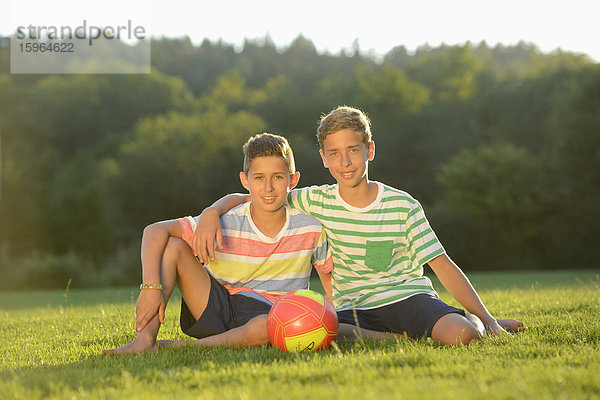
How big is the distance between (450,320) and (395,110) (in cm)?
3227

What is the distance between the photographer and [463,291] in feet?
13.6

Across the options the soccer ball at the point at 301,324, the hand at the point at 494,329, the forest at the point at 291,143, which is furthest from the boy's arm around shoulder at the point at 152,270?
the forest at the point at 291,143

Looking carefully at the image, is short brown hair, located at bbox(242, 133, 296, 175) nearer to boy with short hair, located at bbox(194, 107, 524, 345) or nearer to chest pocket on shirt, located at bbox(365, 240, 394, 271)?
boy with short hair, located at bbox(194, 107, 524, 345)

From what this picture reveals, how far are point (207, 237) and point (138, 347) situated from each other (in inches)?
30.1

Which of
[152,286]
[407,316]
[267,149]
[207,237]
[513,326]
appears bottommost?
[513,326]

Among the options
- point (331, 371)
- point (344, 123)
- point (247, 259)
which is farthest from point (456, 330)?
point (344, 123)

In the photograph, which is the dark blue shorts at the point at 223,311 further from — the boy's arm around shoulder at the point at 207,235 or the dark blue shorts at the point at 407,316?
the dark blue shorts at the point at 407,316

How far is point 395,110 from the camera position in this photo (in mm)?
35312

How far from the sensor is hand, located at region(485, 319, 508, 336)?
3996 mm

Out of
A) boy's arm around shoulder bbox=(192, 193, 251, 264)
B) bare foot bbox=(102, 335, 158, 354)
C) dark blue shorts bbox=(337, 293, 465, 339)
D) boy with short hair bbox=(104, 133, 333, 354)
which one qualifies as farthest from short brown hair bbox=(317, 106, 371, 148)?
bare foot bbox=(102, 335, 158, 354)

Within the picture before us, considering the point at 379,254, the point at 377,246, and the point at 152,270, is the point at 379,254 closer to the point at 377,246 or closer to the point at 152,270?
the point at 377,246

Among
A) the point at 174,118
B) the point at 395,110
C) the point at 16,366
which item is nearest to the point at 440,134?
the point at 395,110

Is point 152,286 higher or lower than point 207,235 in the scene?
lower

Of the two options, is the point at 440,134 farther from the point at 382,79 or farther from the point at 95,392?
the point at 95,392
